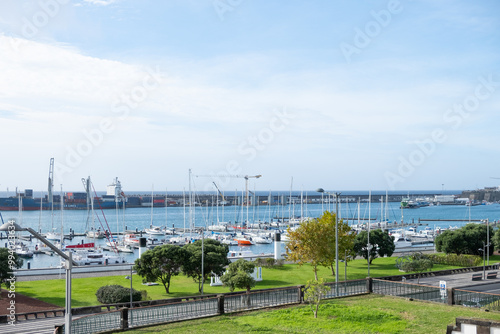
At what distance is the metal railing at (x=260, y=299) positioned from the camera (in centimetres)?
2552

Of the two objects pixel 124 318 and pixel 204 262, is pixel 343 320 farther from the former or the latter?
pixel 204 262

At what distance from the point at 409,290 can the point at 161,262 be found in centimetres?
2162

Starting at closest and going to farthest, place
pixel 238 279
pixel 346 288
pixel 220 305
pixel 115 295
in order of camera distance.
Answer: pixel 220 305 < pixel 346 288 < pixel 115 295 < pixel 238 279

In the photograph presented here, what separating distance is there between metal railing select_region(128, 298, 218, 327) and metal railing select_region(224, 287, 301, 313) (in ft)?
3.62

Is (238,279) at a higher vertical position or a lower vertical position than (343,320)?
lower

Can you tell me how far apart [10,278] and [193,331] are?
78.5 ft

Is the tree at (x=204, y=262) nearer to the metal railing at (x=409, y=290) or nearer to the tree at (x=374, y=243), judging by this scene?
the metal railing at (x=409, y=290)

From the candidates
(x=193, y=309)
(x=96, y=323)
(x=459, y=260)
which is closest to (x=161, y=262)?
(x=193, y=309)

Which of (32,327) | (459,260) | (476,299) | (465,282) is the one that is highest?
(476,299)

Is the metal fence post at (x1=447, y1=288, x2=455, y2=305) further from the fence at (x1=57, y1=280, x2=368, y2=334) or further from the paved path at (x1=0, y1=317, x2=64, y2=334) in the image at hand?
the paved path at (x1=0, y1=317, x2=64, y2=334)

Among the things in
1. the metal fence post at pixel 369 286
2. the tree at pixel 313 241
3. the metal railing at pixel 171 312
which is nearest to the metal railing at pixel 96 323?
the metal railing at pixel 171 312

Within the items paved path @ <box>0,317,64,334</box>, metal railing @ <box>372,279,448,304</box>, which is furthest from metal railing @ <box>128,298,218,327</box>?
metal railing @ <box>372,279,448,304</box>

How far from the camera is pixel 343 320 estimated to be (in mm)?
22641

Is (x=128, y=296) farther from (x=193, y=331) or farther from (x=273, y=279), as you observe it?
(x=273, y=279)
